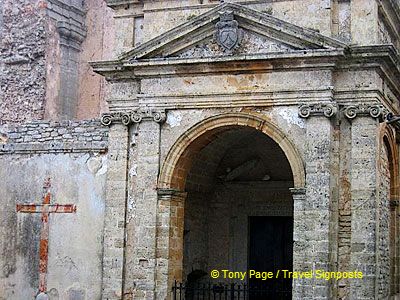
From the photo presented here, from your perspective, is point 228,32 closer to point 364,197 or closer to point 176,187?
point 176,187

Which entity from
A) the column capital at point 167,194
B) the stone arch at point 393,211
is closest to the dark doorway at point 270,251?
the stone arch at point 393,211

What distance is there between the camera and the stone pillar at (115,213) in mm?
11539

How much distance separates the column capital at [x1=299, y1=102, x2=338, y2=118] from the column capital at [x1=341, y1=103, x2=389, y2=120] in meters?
0.18

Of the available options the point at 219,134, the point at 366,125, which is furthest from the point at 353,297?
the point at 219,134

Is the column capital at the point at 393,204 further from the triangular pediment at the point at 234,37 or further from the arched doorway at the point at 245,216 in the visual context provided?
the triangular pediment at the point at 234,37

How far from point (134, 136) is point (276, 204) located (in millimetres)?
3331

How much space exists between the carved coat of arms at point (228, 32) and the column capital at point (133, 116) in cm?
144

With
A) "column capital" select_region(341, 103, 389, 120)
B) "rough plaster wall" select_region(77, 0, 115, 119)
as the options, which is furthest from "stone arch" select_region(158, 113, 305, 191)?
"rough plaster wall" select_region(77, 0, 115, 119)

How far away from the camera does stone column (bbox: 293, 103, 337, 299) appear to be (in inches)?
408

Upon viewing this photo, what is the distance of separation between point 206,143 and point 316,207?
221 cm

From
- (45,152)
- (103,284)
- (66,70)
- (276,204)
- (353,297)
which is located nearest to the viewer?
(353,297)

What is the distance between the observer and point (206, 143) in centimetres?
1175

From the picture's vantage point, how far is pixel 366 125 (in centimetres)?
1050

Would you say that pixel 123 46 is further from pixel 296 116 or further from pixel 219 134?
Answer: pixel 296 116
